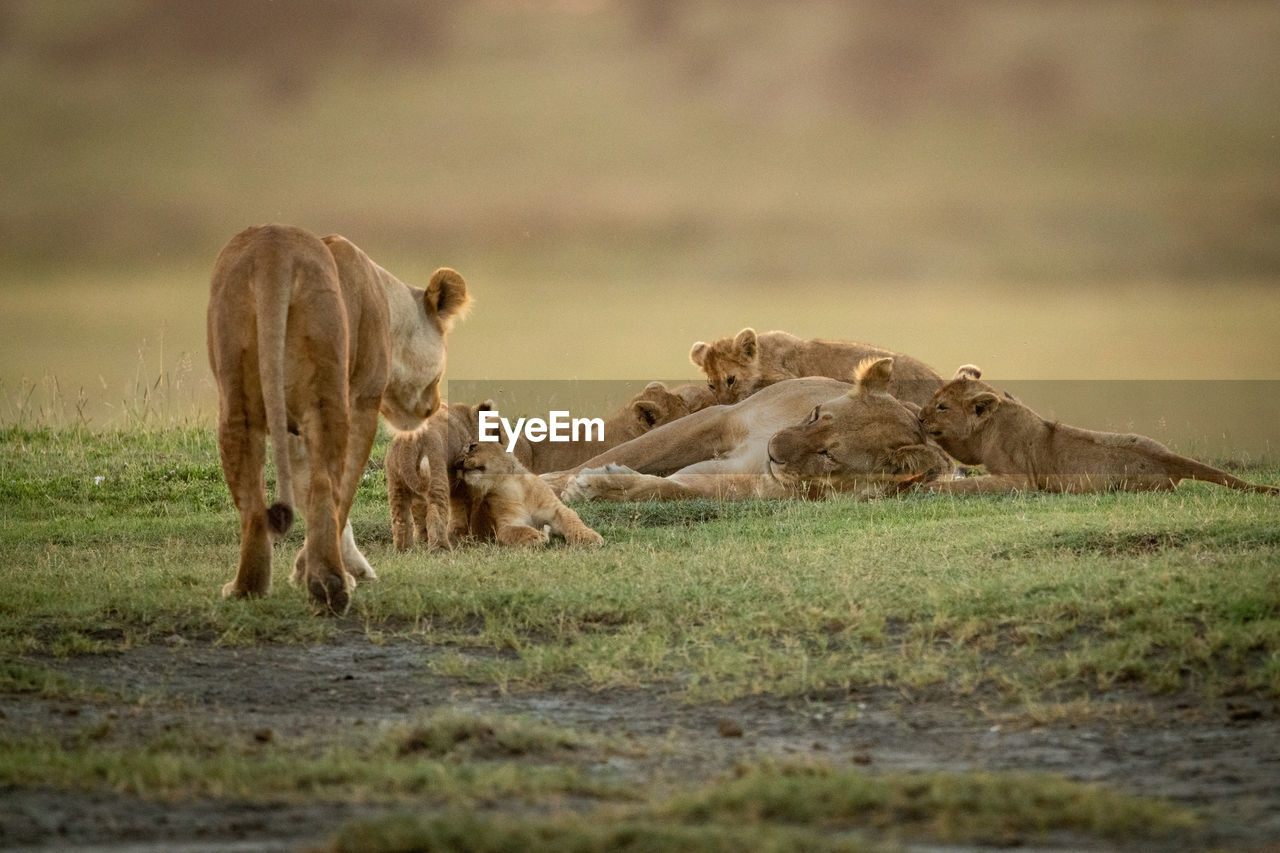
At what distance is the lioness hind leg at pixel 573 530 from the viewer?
835cm

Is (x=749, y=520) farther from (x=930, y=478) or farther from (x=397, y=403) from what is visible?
(x=397, y=403)

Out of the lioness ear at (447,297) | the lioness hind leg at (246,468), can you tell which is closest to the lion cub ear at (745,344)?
the lioness ear at (447,297)

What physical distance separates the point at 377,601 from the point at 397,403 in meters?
1.57

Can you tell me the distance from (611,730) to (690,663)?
833 millimetres

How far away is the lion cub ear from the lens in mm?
12617

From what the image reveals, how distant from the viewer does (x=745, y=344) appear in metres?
12.6

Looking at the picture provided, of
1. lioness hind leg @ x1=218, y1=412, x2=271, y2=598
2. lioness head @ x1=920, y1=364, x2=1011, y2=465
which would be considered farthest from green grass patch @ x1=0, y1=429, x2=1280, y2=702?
lioness head @ x1=920, y1=364, x2=1011, y2=465

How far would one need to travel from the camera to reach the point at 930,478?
1081 cm

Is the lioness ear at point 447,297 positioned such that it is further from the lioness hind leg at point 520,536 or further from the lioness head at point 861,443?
the lioness head at point 861,443

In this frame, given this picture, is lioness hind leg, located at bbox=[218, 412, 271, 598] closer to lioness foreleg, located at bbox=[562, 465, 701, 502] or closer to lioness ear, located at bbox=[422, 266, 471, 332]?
lioness ear, located at bbox=[422, 266, 471, 332]

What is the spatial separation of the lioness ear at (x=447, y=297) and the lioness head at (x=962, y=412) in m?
3.82

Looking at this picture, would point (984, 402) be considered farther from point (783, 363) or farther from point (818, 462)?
point (783, 363)

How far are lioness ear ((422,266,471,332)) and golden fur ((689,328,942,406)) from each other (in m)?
5.17

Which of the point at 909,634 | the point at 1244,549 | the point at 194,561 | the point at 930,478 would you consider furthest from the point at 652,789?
the point at 930,478
